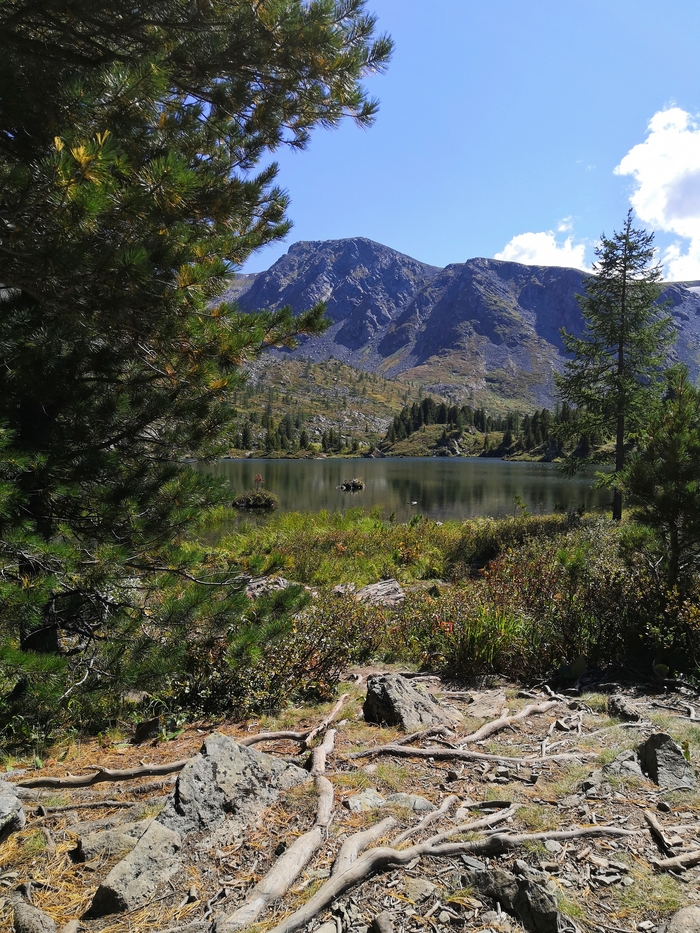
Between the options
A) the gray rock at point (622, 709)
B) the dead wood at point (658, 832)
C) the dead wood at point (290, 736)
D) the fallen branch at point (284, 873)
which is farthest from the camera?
the gray rock at point (622, 709)

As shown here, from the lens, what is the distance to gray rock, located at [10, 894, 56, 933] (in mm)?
1968

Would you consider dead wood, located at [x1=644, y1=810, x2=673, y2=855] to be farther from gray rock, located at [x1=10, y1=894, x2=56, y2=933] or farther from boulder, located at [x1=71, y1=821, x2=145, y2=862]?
gray rock, located at [x1=10, y1=894, x2=56, y2=933]

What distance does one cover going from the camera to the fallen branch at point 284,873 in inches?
79.0

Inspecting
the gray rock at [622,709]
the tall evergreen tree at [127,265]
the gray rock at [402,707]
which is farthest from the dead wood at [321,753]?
the gray rock at [622,709]

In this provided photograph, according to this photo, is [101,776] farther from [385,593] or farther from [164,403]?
[385,593]

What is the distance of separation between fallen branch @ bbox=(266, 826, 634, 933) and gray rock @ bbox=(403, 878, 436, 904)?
109mm

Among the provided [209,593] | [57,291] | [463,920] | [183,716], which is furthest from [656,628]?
[57,291]

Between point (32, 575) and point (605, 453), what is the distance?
18735 millimetres

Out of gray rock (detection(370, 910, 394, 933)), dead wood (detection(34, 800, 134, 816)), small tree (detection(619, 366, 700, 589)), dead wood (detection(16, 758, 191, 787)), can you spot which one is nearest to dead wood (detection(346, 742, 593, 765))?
dead wood (detection(16, 758, 191, 787))

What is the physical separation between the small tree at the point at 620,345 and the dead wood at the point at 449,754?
1616cm

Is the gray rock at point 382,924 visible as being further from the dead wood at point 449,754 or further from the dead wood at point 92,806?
the dead wood at point 92,806

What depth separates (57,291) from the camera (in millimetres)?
3676

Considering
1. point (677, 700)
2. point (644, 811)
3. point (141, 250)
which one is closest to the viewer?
Answer: point (644, 811)

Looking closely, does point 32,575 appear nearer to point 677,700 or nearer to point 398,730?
point 398,730
